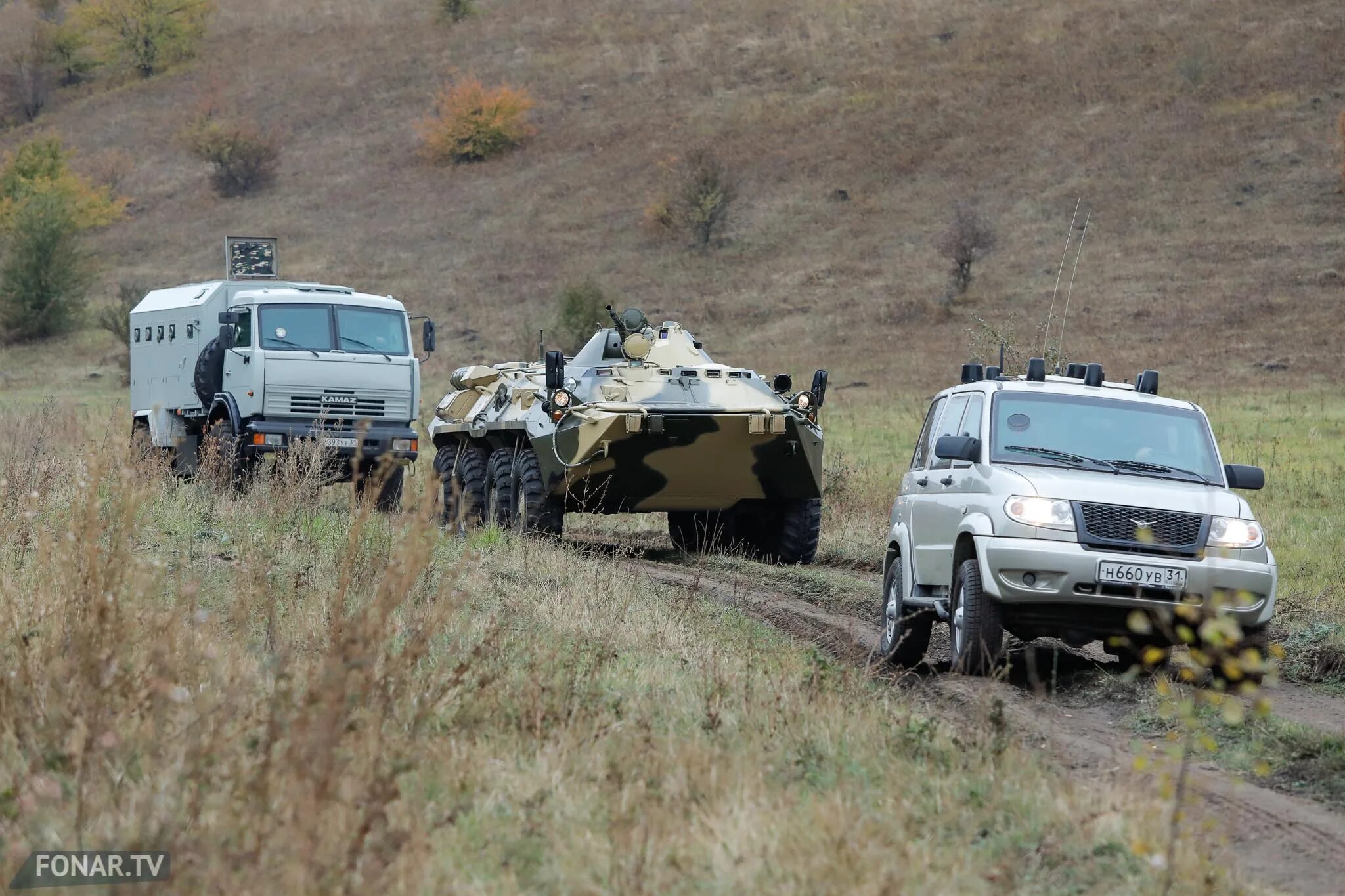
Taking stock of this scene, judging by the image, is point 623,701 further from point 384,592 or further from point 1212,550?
point 1212,550

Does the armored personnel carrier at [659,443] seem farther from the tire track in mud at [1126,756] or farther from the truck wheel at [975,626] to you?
the truck wheel at [975,626]

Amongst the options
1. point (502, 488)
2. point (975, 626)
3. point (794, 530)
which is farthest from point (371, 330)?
point (975, 626)

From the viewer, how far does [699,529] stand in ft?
56.1

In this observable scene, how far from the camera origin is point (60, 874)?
13.5 feet

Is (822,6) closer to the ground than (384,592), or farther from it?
farther from it

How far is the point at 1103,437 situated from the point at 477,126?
2087 inches

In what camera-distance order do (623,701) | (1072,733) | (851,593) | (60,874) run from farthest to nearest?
(851,593), (1072,733), (623,701), (60,874)

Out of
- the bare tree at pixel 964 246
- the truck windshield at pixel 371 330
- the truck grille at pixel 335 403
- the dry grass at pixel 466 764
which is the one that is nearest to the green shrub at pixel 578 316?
the bare tree at pixel 964 246

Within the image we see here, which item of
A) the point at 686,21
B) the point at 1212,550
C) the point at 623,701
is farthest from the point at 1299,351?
the point at 686,21

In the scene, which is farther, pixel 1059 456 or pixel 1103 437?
pixel 1103 437

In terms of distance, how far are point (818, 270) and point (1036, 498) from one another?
37.6 meters

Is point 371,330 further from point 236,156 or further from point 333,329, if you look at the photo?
point 236,156

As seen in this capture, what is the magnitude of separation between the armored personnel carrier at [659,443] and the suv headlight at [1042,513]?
655 cm

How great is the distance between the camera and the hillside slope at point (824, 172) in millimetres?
40094
